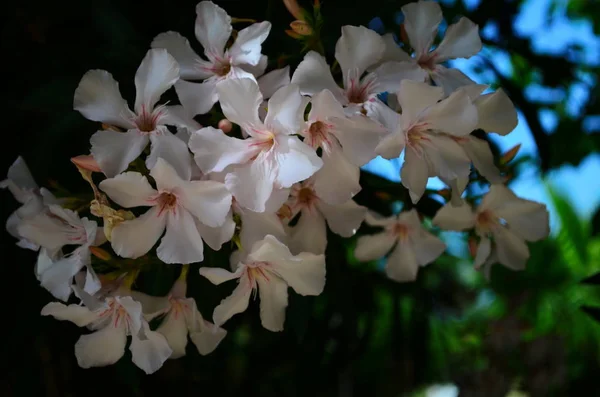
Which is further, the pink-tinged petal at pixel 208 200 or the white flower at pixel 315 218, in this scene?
the white flower at pixel 315 218

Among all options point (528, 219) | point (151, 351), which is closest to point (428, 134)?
point (528, 219)

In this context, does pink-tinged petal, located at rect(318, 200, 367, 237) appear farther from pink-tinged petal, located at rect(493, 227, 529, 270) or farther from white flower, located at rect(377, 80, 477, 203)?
pink-tinged petal, located at rect(493, 227, 529, 270)

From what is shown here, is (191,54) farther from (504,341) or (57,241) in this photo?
(504,341)

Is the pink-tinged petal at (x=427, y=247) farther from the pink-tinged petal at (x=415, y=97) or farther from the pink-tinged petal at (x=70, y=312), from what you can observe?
the pink-tinged petal at (x=70, y=312)

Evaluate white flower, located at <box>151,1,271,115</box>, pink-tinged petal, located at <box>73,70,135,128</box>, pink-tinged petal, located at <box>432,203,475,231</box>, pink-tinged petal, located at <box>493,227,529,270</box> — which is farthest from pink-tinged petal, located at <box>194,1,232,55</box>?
pink-tinged petal, located at <box>493,227,529,270</box>

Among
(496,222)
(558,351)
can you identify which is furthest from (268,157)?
Answer: (558,351)

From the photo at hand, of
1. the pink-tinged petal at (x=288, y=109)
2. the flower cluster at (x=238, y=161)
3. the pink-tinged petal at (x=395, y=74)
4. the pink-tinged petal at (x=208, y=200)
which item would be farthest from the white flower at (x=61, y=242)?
the pink-tinged petal at (x=395, y=74)
